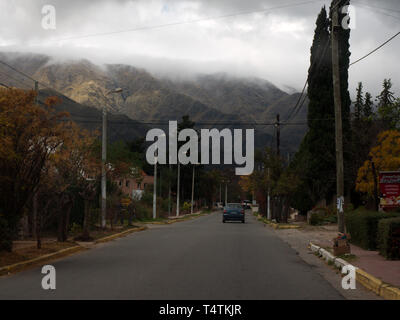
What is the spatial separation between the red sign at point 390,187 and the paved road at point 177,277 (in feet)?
21.5

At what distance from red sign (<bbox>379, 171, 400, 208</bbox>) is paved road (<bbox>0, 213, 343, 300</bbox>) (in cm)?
654

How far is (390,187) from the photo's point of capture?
2272 centimetres

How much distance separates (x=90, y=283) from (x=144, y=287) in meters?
1.32

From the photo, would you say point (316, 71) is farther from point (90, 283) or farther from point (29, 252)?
point (90, 283)

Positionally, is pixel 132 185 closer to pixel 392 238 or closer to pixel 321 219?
pixel 321 219

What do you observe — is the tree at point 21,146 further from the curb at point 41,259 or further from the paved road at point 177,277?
the paved road at point 177,277

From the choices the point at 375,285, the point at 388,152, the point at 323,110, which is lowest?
the point at 375,285

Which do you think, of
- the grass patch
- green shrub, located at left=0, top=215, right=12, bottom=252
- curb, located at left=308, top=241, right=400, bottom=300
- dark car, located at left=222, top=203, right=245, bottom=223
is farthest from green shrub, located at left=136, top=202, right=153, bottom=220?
curb, located at left=308, top=241, right=400, bottom=300

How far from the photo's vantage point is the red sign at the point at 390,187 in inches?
886

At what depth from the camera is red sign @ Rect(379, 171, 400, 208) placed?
22.5 metres

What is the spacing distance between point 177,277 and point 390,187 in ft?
44.9
